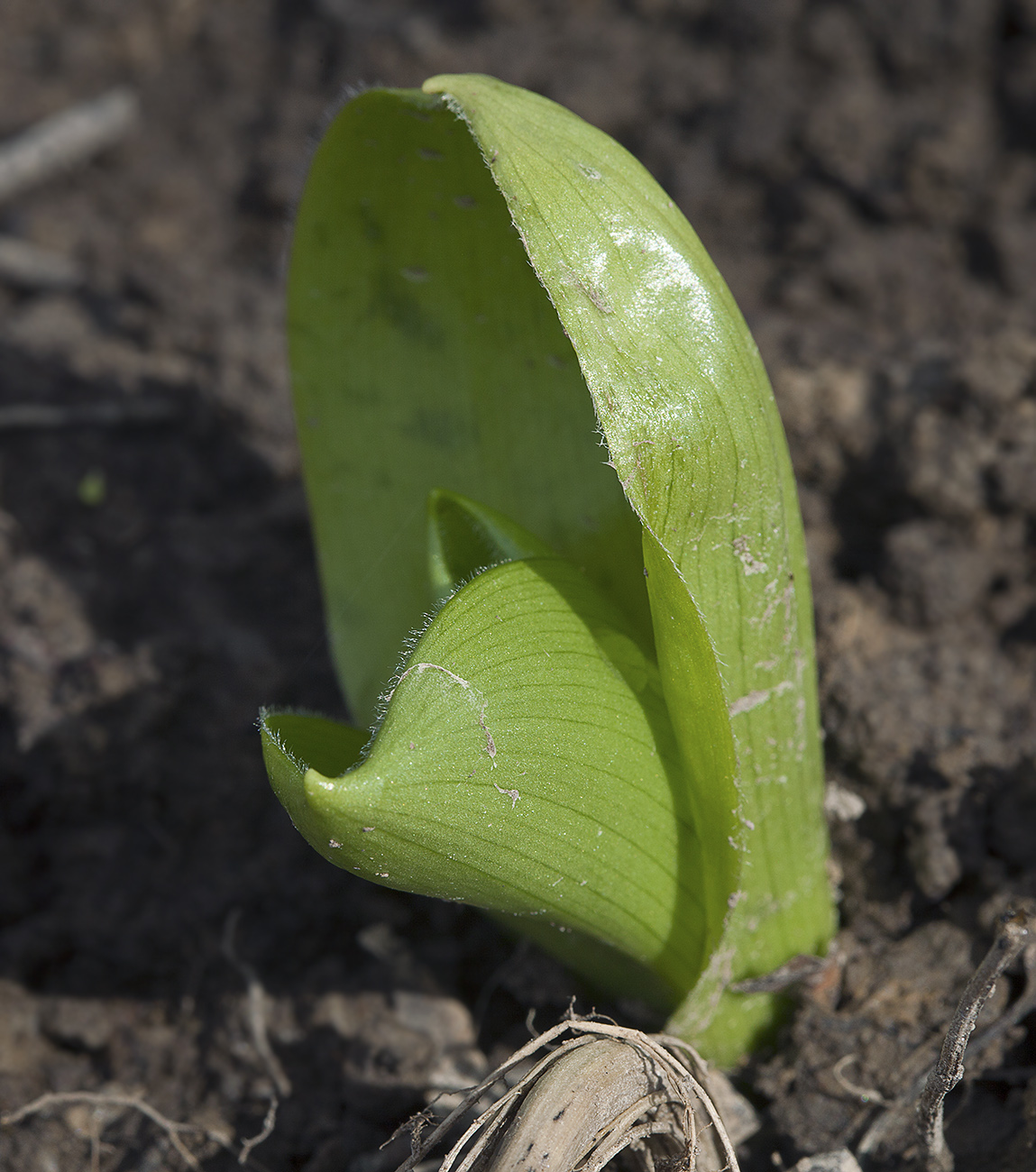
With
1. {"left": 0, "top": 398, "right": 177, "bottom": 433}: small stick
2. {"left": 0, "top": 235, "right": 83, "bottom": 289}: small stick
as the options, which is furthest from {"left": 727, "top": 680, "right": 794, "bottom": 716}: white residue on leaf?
{"left": 0, "top": 235, "right": 83, "bottom": 289}: small stick

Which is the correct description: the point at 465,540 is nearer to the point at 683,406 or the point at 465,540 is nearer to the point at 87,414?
the point at 683,406

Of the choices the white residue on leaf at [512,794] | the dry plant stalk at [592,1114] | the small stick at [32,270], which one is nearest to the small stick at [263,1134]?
the dry plant stalk at [592,1114]

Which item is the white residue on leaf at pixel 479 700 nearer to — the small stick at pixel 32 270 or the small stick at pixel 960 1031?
the small stick at pixel 960 1031

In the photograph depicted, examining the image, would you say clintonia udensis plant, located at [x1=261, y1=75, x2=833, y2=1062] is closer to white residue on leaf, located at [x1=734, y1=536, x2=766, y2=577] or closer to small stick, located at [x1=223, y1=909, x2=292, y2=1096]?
white residue on leaf, located at [x1=734, y1=536, x2=766, y2=577]

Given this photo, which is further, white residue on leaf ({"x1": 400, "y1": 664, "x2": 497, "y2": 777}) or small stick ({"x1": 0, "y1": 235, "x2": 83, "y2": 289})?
small stick ({"x1": 0, "y1": 235, "x2": 83, "y2": 289})

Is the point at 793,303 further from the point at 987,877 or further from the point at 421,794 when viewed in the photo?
the point at 421,794

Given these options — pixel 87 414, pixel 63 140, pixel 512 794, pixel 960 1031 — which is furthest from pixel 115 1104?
pixel 63 140
